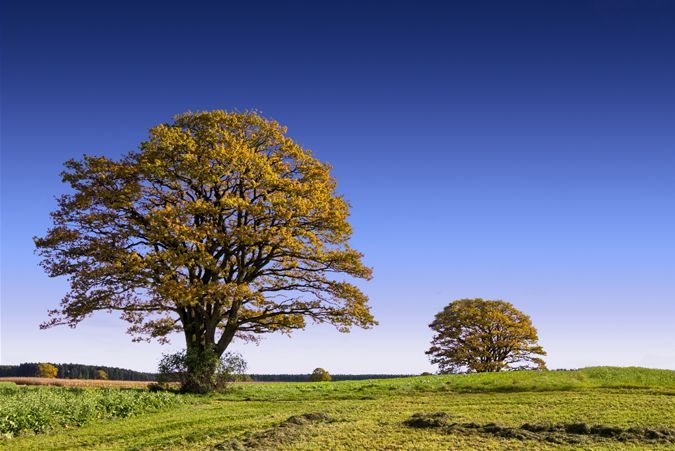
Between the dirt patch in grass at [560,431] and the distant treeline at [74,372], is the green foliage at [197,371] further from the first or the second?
the distant treeline at [74,372]

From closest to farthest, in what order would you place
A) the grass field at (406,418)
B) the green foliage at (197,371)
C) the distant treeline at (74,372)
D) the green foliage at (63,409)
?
the grass field at (406,418) → the green foliage at (63,409) → the green foliage at (197,371) → the distant treeline at (74,372)

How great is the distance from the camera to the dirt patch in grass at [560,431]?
13.3 meters

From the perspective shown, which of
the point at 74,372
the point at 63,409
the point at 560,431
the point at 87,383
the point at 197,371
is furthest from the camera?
the point at 74,372

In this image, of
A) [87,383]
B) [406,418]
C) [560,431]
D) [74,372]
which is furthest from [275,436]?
[74,372]

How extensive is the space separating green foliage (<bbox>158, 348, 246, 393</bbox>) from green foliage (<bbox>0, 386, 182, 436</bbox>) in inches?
185

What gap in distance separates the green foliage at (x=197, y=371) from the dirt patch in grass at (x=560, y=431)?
14903 mm

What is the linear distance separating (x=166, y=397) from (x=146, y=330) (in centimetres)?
926

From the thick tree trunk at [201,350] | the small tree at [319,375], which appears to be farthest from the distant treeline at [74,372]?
the thick tree trunk at [201,350]

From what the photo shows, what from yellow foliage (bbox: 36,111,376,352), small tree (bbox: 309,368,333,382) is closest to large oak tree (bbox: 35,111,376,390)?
yellow foliage (bbox: 36,111,376,352)

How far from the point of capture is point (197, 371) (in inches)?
1085

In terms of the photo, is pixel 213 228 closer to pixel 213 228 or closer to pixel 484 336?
pixel 213 228

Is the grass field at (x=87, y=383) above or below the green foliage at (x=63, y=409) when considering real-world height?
above

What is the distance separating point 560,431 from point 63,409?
15.3 meters

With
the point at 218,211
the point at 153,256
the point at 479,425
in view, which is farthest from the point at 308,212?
the point at 479,425
